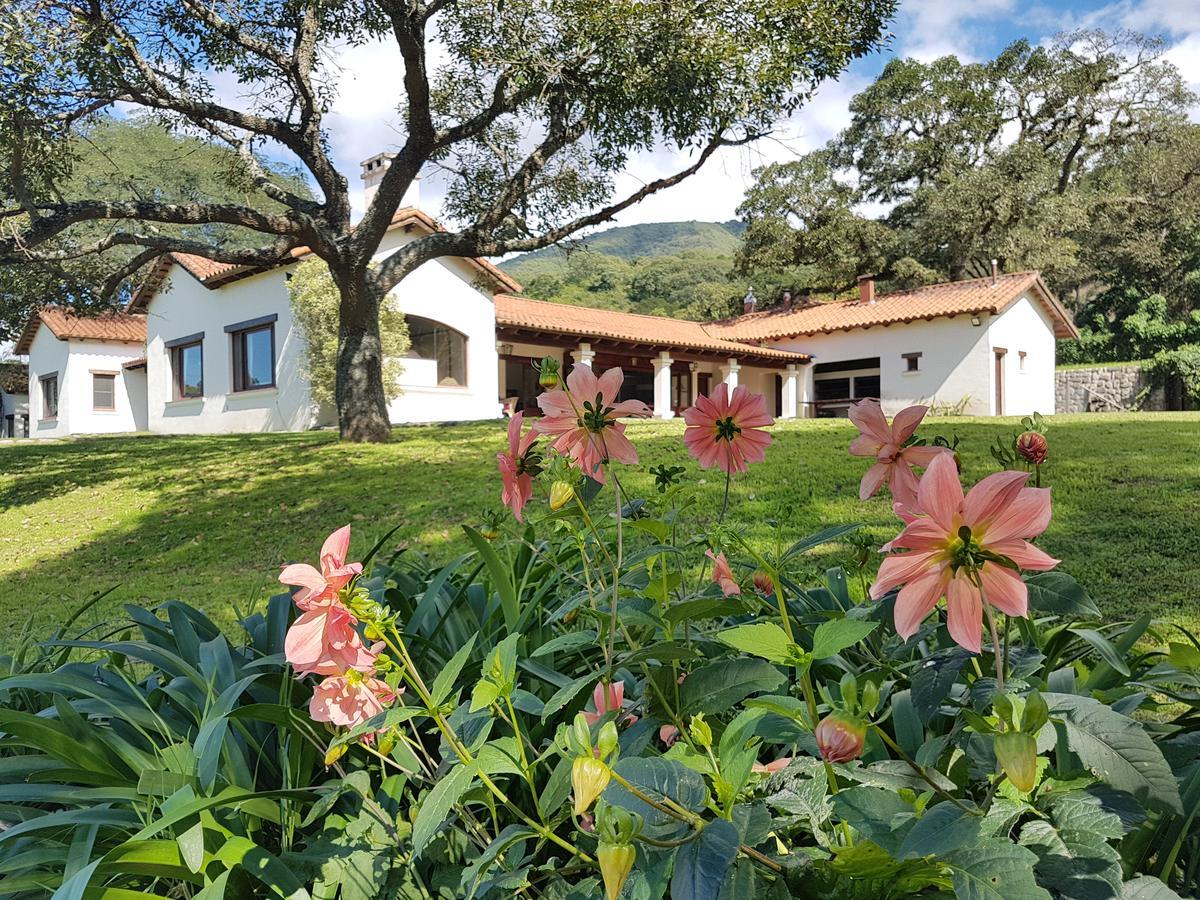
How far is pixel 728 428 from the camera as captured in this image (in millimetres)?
1164

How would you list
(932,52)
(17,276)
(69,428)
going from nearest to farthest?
(17,276) → (69,428) → (932,52)

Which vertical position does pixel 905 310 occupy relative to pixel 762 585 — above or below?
above

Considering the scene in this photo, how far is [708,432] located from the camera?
119 cm

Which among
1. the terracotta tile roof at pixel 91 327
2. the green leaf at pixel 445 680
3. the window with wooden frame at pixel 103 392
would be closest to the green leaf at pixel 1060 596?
the green leaf at pixel 445 680

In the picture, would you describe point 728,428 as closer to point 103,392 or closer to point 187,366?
point 187,366

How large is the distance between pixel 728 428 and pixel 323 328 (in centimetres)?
1188

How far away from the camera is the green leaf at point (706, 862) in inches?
19.0

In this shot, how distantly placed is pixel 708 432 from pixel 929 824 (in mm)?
737

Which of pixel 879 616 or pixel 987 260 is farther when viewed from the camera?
pixel 987 260

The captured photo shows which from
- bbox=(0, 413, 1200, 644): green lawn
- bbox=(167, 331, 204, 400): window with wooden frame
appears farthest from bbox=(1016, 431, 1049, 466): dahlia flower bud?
bbox=(167, 331, 204, 400): window with wooden frame

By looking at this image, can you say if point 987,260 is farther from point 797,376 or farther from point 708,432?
point 708,432

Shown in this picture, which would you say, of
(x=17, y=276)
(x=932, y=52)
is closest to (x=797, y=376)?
(x=932, y=52)

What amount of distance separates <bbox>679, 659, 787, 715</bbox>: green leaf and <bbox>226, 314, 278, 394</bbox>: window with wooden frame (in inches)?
548

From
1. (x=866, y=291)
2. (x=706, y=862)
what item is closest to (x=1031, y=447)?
(x=706, y=862)
